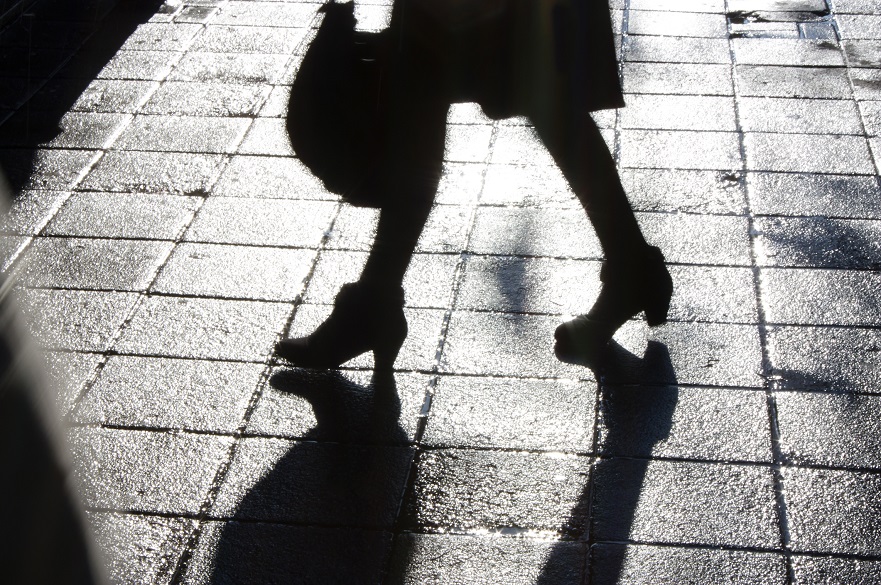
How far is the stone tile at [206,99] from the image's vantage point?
6273 mm

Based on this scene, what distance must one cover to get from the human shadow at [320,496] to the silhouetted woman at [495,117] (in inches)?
8.7

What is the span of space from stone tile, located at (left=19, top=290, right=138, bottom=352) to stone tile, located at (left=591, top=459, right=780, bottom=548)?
80.6 inches

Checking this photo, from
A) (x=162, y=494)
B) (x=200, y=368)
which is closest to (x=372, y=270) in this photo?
(x=200, y=368)

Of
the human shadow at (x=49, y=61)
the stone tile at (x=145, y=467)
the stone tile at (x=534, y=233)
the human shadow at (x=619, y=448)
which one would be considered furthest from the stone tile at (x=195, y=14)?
the human shadow at (x=619, y=448)

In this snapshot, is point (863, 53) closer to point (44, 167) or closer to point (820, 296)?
point (820, 296)

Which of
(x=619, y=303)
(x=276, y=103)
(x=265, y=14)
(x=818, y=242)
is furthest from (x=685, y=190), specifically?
(x=265, y=14)

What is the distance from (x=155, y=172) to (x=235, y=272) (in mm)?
1194

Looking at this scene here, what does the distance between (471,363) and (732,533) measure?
3.93 feet

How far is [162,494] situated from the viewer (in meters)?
3.44

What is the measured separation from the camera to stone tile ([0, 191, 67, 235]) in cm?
509

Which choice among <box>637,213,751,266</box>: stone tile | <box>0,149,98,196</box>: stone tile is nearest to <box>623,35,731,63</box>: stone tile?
<box>637,213,751,266</box>: stone tile

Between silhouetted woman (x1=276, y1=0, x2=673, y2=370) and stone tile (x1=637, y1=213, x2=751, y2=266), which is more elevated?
silhouetted woman (x1=276, y1=0, x2=673, y2=370)

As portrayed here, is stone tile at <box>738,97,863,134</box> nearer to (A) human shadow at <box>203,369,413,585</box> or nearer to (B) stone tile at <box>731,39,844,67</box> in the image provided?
(B) stone tile at <box>731,39,844,67</box>

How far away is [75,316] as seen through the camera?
442 centimetres
